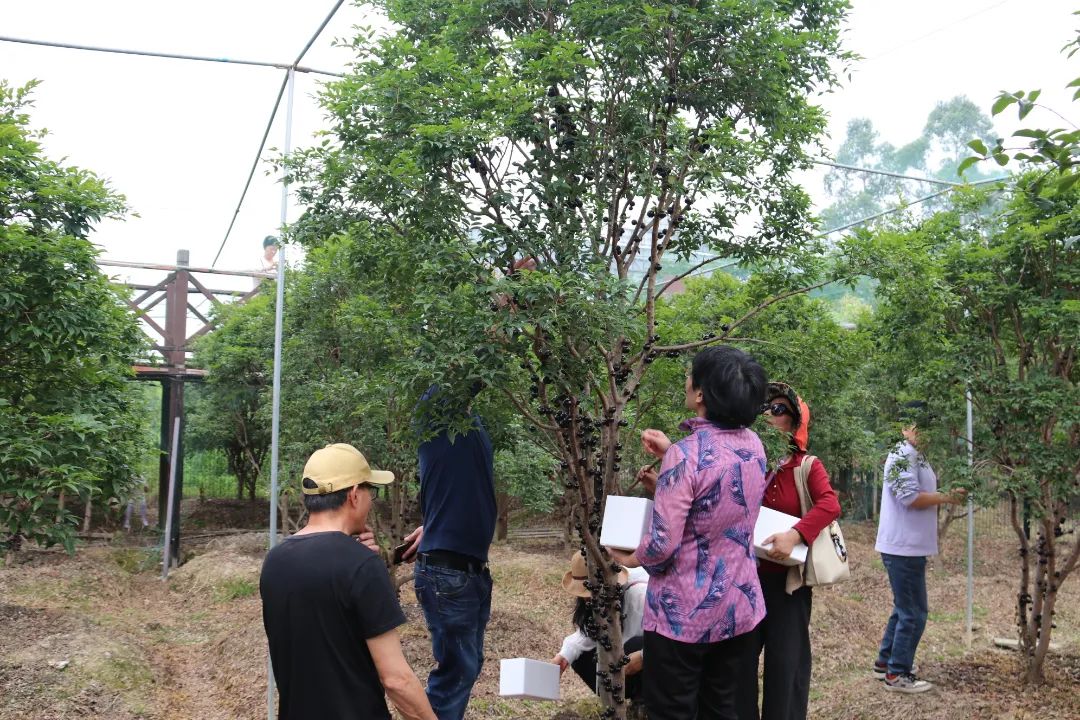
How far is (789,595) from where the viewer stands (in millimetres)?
3396

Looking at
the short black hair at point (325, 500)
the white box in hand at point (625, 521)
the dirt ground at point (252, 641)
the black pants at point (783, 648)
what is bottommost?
the dirt ground at point (252, 641)

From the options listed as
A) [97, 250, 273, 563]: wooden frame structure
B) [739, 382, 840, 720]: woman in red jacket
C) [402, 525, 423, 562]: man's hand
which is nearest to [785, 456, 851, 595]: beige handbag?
[739, 382, 840, 720]: woman in red jacket

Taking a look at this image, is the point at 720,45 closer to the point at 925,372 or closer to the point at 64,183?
the point at 925,372

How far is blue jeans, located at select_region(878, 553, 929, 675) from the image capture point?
5.07 metres

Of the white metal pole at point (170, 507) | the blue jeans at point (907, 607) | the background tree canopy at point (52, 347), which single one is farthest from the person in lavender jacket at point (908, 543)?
the white metal pole at point (170, 507)

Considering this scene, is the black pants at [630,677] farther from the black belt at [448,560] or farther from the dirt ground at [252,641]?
the black belt at [448,560]

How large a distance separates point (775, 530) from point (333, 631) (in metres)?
1.73

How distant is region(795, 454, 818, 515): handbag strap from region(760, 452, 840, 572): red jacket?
0.4 inches

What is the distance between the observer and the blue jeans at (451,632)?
11.3 ft

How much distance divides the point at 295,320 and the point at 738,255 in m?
4.81

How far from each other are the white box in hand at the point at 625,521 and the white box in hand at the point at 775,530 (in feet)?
1.80

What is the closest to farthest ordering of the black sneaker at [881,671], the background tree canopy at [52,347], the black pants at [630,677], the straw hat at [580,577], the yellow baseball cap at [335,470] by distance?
the yellow baseball cap at [335,470] < the straw hat at [580,577] < the black pants at [630,677] < the background tree canopy at [52,347] < the black sneaker at [881,671]

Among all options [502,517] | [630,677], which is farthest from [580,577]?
[502,517]

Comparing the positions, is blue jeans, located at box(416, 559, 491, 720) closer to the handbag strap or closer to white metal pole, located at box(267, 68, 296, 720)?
white metal pole, located at box(267, 68, 296, 720)
